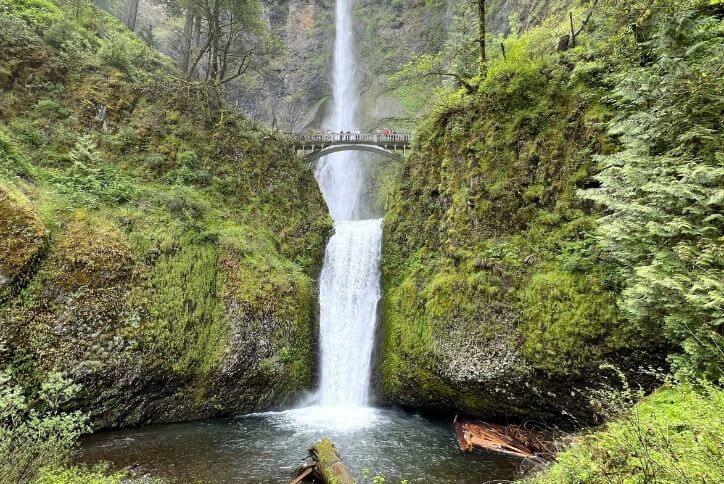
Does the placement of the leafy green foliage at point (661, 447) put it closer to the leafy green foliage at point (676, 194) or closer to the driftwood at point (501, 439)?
the leafy green foliage at point (676, 194)

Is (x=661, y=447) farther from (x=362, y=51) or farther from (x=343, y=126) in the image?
(x=362, y=51)

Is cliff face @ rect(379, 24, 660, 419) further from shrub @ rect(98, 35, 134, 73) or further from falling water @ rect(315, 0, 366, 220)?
falling water @ rect(315, 0, 366, 220)

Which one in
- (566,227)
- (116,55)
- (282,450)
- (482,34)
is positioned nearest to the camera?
(282,450)

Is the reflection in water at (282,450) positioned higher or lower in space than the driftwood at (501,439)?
lower

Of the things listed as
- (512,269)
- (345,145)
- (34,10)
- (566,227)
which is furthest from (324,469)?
(34,10)

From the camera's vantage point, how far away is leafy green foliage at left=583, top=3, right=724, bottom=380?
5.51m

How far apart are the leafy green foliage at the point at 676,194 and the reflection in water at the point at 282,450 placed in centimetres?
443

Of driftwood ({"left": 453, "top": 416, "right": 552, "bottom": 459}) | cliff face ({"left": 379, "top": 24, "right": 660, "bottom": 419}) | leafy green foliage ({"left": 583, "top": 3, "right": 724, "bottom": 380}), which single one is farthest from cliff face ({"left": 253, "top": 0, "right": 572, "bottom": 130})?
driftwood ({"left": 453, "top": 416, "right": 552, "bottom": 459})

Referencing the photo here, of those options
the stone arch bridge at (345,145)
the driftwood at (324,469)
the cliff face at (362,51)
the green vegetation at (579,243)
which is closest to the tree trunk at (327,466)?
the driftwood at (324,469)

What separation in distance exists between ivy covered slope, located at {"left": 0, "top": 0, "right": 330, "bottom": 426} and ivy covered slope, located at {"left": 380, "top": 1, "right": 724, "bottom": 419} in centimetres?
417

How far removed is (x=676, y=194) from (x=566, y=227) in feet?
10.6

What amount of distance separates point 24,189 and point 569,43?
16.0 meters

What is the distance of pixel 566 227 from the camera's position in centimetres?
909

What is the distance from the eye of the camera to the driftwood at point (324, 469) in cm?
673
